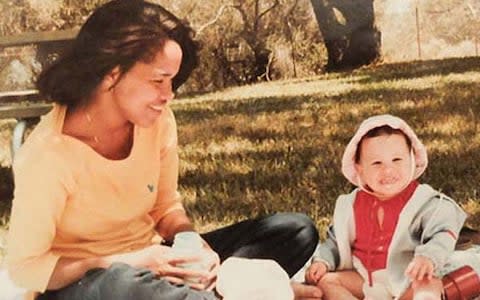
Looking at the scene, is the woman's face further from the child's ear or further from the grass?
the child's ear

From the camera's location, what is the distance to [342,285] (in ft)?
3.41

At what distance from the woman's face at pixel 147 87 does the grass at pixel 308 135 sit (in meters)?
0.12

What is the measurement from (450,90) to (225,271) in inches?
14.9

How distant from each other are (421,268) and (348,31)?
0.33m

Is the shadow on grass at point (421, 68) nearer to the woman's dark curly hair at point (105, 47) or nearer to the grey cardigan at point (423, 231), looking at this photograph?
the grey cardigan at point (423, 231)

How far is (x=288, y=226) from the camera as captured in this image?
42.3 inches

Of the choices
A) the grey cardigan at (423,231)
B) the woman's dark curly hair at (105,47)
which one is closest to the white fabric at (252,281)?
the grey cardigan at (423,231)

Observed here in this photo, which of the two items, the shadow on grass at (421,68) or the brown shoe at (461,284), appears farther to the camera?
the shadow on grass at (421,68)

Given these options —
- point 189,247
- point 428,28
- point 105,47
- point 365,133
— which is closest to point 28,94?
point 105,47

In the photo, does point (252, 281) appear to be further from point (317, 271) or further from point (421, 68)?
point (421, 68)

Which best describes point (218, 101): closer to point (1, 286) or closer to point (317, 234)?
point (317, 234)

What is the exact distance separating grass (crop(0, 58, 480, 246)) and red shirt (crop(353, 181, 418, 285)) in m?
0.06

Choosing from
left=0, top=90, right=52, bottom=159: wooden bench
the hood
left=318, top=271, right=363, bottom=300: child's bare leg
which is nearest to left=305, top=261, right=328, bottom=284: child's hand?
left=318, top=271, right=363, bottom=300: child's bare leg

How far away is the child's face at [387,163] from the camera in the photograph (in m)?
0.99
